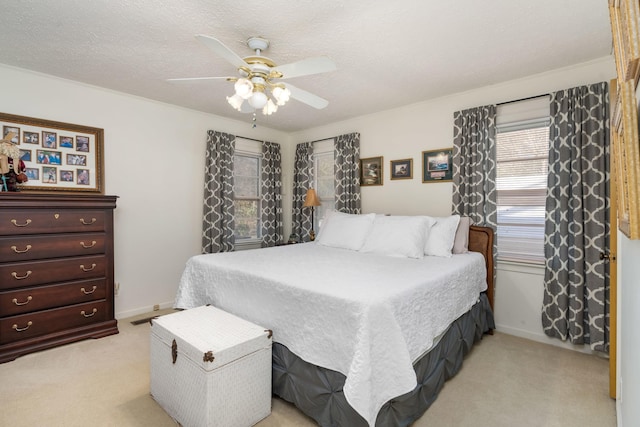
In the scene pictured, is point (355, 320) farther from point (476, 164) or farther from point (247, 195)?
point (247, 195)

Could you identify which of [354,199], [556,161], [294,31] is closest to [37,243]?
[294,31]

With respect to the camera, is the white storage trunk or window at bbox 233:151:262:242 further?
window at bbox 233:151:262:242

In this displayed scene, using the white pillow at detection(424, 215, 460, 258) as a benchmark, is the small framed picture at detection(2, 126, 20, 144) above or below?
above

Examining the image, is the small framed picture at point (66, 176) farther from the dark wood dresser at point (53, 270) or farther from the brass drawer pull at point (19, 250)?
the brass drawer pull at point (19, 250)

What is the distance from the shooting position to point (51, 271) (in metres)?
2.77

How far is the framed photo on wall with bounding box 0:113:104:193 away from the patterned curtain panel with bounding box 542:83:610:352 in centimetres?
443

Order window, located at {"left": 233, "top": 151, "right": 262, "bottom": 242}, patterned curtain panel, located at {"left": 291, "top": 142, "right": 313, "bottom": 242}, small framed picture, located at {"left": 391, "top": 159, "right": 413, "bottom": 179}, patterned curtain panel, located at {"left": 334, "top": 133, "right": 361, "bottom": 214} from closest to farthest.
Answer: small framed picture, located at {"left": 391, "top": 159, "right": 413, "bottom": 179} → patterned curtain panel, located at {"left": 334, "top": 133, "right": 361, "bottom": 214} → window, located at {"left": 233, "top": 151, "right": 262, "bottom": 242} → patterned curtain panel, located at {"left": 291, "top": 142, "right": 313, "bottom": 242}

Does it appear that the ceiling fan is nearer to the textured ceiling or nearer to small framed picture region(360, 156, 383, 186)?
the textured ceiling

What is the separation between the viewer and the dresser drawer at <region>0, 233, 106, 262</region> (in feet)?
8.46

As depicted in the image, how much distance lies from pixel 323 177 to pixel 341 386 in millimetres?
3536

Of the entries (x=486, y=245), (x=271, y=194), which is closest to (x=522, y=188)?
(x=486, y=245)

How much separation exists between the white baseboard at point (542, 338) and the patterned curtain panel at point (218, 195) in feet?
10.9

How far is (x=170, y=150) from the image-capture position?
12.8 feet

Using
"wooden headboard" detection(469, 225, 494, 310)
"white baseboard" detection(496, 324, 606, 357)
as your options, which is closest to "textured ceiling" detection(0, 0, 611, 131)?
"wooden headboard" detection(469, 225, 494, 310)
